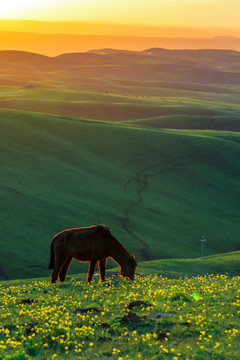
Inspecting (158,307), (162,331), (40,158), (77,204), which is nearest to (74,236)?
(158,307)

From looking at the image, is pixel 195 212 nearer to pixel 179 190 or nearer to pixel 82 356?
pixel 179 190

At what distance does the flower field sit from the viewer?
43.6ft

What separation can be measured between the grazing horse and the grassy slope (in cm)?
3453

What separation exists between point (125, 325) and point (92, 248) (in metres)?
9.64

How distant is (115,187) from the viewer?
10188 cm

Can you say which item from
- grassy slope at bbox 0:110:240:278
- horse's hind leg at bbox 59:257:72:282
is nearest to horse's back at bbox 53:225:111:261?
horse's hind leg at bbox 59:257:72:282

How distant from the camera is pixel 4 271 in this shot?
58656 millimetres

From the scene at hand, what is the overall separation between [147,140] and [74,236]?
362ft

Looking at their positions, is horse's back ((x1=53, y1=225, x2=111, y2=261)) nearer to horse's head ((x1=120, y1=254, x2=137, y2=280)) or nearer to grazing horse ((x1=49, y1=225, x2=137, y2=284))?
grazing horse ((x1=49, y1=225, x2=137, y2=284))

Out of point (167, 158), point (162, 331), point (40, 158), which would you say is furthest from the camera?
point (167, 158)

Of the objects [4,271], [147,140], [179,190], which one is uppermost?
[147,140]

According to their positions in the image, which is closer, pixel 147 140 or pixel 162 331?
pixel 162 331

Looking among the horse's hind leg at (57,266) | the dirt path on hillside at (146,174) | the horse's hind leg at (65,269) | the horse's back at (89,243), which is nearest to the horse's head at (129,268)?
the horse's back at (89,243)

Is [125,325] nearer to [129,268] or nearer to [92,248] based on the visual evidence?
[92,248]
